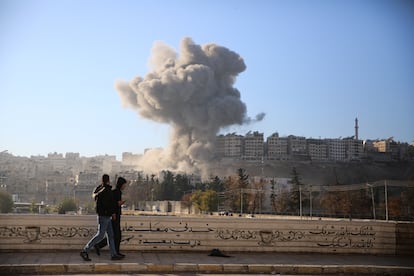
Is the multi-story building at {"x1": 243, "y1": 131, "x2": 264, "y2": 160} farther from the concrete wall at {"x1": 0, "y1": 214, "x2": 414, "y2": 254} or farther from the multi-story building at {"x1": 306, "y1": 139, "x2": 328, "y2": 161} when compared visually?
the concrete wall at {"x1": 0, "y1": 214, "x2": 414, "y2": 254}

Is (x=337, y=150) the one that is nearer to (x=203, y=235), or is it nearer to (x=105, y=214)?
(x=203, y=235)

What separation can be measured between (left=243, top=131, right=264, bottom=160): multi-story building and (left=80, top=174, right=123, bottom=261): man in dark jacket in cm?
13959

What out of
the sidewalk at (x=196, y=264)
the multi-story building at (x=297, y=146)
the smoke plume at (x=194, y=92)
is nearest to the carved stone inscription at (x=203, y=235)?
the sidewalk at (x=196, y=264)

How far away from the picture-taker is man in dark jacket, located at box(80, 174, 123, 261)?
753 centimetres

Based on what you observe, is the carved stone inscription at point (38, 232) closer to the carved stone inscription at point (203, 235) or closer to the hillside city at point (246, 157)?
the carved stone inscription at point (203, 235)

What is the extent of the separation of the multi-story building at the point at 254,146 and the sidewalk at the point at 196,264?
139 metres

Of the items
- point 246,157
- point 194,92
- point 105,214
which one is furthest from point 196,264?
point 246,157

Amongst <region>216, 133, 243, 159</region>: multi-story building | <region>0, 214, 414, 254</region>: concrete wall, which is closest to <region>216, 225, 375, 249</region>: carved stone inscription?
<region>0, 214, 414, 254</region>: concrete wall

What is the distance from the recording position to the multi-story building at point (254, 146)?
489ft

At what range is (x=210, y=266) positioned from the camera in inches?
Answer: 288

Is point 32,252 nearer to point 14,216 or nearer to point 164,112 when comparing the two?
point 14,216

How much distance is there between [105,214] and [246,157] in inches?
5527

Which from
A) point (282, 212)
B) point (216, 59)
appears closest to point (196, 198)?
point (282, 212)

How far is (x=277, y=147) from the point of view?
152500 mm
